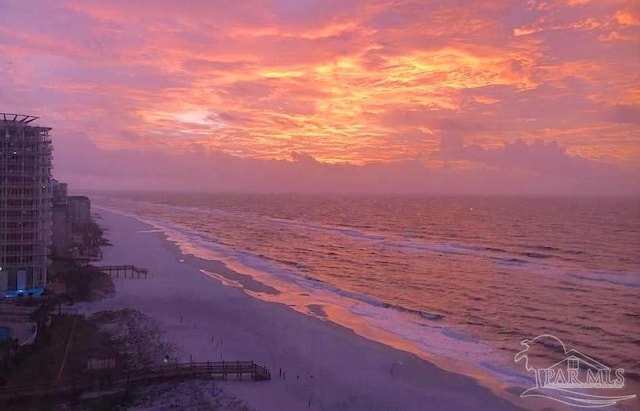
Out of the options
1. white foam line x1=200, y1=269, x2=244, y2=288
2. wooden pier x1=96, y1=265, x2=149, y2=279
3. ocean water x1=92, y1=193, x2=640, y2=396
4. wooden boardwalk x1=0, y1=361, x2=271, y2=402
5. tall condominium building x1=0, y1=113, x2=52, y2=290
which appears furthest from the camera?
wooden pier x1=96, y1=265, x2=149, y2=279

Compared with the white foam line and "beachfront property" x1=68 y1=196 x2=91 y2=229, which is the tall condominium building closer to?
the white foam line

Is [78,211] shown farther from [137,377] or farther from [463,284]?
[137,377]

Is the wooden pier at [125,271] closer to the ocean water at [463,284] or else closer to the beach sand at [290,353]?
the beach sand at [290,353]

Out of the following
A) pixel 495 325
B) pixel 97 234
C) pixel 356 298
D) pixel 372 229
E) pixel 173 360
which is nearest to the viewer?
pixel 173 360

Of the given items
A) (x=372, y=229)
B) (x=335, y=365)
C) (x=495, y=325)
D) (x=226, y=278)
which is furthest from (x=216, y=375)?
(x=372, y=229)

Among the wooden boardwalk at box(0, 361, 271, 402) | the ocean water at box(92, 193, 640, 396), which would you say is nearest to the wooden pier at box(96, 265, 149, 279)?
the ocean water at box(92, 193, 640, 396)

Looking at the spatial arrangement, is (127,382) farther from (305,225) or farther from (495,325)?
(305,225)

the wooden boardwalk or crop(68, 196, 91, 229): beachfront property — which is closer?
Answer: the wooden boardwalk
